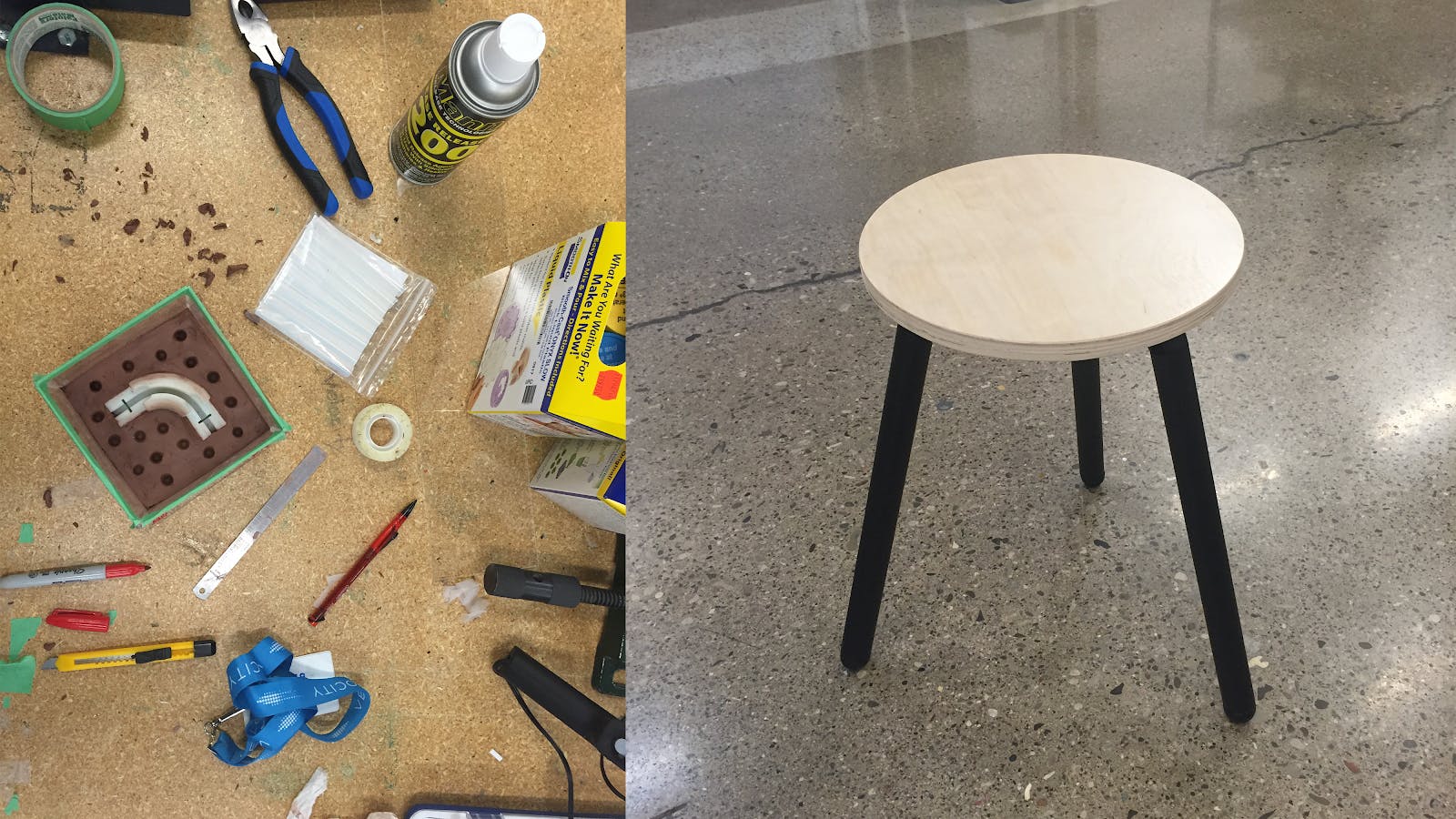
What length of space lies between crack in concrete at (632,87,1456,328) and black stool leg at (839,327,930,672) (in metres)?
0.61

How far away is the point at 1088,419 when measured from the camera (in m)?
1.07

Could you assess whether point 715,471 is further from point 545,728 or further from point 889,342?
point 545,728

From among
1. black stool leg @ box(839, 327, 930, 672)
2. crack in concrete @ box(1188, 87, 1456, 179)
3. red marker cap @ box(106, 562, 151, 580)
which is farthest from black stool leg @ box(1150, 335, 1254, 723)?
crack in concrete @ box(1188, 87, 1456, 179)

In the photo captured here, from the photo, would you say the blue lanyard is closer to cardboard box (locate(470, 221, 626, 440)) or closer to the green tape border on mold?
the green tape border on mold

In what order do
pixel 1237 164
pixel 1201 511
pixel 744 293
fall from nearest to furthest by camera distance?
1. pixel 1201 511
2. pixel 744 293
3. pixel 1237 164

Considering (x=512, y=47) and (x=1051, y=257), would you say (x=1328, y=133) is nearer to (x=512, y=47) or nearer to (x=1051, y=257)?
(x=1051, y=257)

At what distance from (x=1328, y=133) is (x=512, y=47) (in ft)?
4.88

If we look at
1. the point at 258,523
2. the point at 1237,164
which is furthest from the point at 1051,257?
the point at 1237,164

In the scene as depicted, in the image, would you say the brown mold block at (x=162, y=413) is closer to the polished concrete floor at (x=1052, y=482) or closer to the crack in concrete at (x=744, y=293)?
the polished concrete floor at (x=1052, y=482)

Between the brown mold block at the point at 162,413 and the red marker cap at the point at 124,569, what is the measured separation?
0.04 metres

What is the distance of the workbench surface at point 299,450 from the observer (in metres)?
0.69

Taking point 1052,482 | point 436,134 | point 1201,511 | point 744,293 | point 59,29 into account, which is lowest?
point 1052,482

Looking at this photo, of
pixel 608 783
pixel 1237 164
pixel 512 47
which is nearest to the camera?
pixel 512 47

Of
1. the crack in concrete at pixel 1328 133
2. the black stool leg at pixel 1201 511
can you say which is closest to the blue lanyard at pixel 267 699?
the black stool leg at pixel 1201 511
